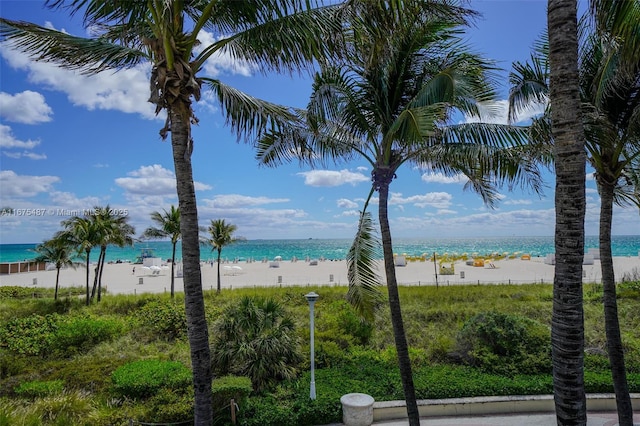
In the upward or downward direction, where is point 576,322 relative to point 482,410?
upward

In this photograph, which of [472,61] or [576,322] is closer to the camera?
[576,322]

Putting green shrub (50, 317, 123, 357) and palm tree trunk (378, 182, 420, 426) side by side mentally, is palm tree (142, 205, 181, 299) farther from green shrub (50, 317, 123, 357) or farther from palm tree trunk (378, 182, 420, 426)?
palm tree trunk (378, 182, 420, 426)

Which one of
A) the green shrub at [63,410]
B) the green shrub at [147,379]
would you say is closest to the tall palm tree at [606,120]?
the green shrub at [147,379]

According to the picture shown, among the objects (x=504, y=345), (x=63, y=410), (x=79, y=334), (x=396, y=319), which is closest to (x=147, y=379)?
(x=63, y=410)

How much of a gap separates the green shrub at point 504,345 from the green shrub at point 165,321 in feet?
29.6

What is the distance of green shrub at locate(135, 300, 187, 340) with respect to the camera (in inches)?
516

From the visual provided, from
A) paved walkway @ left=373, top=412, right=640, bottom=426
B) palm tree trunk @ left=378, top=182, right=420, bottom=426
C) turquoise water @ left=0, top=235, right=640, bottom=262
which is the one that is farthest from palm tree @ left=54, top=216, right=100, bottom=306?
turquoise water @ left=0, top=235, right=640, bottom=262

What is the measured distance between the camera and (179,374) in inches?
328

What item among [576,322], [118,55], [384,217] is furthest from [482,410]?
[118,55]

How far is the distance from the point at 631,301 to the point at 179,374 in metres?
17.4

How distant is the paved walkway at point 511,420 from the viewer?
24.1 ft

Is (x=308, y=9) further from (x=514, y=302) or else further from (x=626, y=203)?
(x=514, y=302)

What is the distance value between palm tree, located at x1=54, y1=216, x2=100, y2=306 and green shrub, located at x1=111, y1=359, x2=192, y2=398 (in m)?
12.6

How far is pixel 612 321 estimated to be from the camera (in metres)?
6.30
